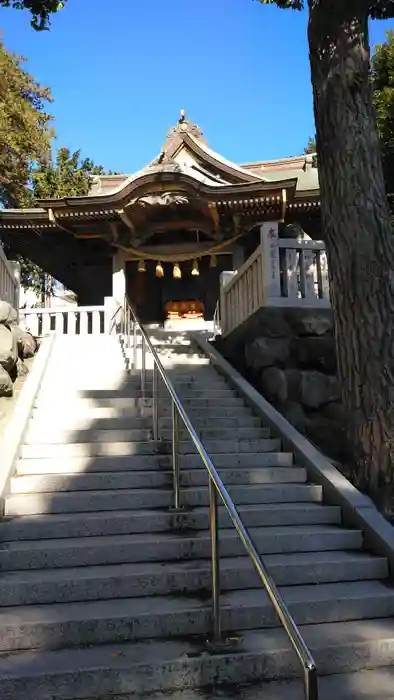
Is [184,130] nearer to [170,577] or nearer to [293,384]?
[293,384]

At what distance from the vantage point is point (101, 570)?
3.86 meters

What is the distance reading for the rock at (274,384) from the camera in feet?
24.0

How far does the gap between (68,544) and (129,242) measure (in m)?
10.2

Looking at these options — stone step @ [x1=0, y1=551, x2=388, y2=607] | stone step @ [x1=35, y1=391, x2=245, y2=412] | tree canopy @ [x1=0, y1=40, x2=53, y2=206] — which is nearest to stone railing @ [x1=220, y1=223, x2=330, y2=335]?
stone step @ [x1=35, y1=391, x2=245, y2=412]

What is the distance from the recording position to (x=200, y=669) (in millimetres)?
2928

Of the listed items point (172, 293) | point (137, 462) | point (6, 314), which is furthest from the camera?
point (172, 293)

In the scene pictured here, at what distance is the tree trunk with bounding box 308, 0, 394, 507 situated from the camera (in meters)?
4.79

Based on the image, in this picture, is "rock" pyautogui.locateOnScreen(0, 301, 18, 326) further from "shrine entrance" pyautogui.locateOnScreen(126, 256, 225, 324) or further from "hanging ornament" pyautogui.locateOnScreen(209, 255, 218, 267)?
"shrine entrance" pyautogui.locateOnScreen(126, 256, 225, 324)

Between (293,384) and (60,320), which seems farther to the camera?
(60,320)

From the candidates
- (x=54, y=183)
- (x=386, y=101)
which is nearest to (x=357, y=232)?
(x=386, y=101)

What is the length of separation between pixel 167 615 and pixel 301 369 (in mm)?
4674

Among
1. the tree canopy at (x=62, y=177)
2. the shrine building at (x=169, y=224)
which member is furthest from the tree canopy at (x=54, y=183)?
the shrine building at (x=169, y=224)

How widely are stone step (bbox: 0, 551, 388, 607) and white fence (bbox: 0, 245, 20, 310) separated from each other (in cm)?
455

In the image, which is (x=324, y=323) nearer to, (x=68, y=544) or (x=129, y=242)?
(x=68, y=544)
